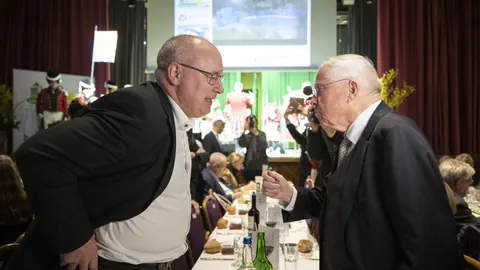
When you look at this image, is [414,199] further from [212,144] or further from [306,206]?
[212,144]

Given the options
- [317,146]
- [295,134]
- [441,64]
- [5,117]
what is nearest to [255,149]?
[295,134]

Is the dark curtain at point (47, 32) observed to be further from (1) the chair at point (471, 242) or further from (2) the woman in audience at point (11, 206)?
(1) the chair at point (471, 242)

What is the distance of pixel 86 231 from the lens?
51.2 inches

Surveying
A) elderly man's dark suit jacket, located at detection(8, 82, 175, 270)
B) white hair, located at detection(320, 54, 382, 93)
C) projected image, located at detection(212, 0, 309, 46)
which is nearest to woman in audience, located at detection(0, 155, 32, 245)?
elderly man's dark suit jacket, located at detection(8, 82, 175, 270)

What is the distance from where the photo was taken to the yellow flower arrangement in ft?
23.9

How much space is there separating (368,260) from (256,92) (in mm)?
10012

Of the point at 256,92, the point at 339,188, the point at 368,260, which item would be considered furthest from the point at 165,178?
the point at 256,92

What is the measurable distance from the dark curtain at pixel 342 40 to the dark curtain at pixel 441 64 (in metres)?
3.01

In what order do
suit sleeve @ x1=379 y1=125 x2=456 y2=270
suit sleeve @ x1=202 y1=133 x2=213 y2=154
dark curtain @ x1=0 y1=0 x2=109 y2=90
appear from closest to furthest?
1. suit sleeve @ x1=379 y1=125 x2=456 y2=270
2. suit sleeve @ x1=202 y1=133 x2=213 y2=154
3. dark curtain @ x1=0 y1=0 x2=109 y2=90

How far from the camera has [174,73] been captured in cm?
156

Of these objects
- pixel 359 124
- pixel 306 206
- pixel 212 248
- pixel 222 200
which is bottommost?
pixel 222 200

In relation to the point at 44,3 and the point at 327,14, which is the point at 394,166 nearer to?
the point at 327,14

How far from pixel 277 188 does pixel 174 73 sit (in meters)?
0.77

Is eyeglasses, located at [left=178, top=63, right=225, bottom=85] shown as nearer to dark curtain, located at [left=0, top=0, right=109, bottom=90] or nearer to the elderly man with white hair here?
the elderly man with white hair
